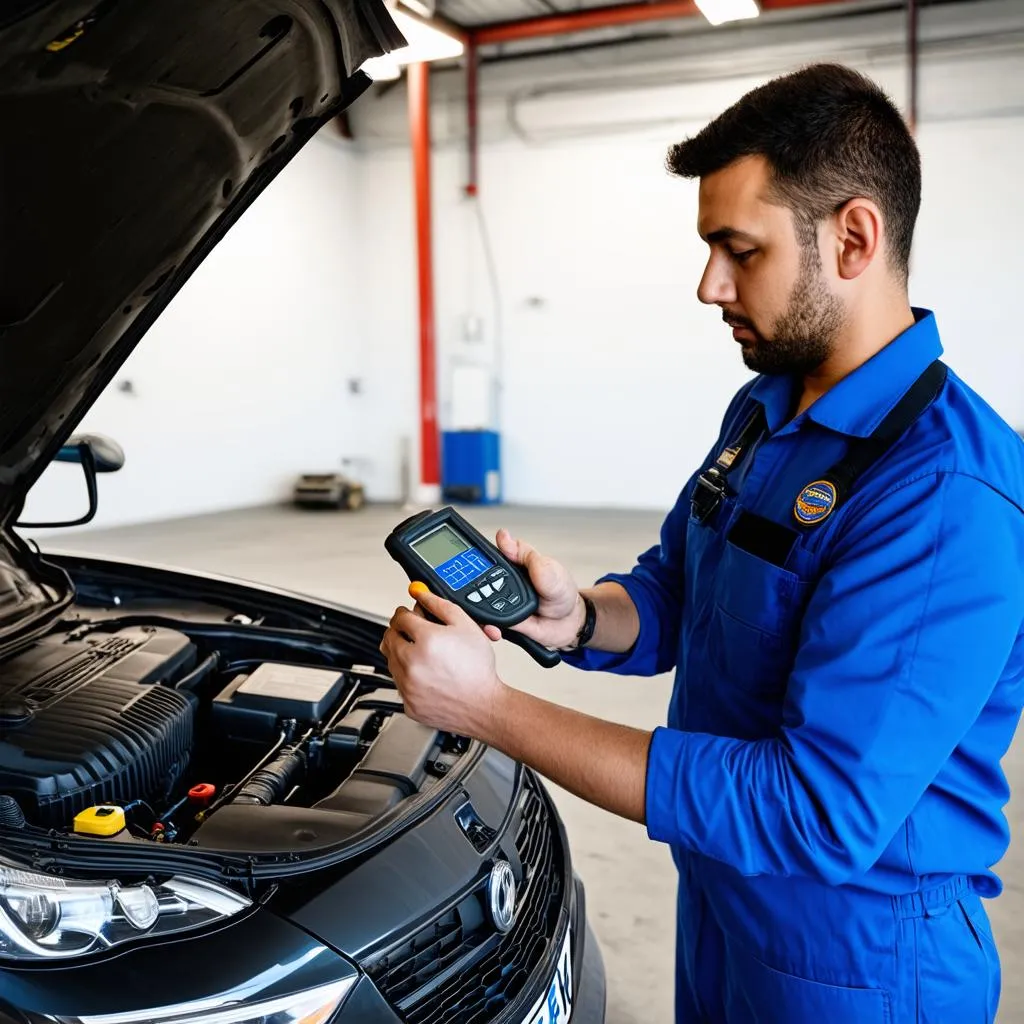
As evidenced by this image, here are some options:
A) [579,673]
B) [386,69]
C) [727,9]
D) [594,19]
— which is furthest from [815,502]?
[594,19]

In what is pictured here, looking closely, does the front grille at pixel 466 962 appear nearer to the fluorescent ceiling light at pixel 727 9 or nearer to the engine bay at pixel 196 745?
the engine bay at pixel 196 745

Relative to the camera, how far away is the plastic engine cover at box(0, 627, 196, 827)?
1234 millimetres

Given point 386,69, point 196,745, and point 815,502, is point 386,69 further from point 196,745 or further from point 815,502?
point 815,502

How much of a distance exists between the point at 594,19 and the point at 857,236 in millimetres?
7631

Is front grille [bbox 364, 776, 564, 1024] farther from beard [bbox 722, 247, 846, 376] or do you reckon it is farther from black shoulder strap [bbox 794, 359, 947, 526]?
beard [bbox 722, 247, 846, 376]

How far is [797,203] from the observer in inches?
37.5

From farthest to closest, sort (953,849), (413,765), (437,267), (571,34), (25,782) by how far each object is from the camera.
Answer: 1. (437,267)
2. (571,34)
3. (413,765)
4. (25,782)
5. (953,849)

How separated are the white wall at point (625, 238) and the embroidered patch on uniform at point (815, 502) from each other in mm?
6979

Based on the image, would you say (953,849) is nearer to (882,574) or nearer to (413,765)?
(882,574)

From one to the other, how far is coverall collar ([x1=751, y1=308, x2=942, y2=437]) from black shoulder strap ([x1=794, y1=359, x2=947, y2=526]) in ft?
0.03

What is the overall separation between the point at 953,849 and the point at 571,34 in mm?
8258

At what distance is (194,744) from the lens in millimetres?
1557

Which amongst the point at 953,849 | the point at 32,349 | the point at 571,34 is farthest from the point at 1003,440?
the point at 571,34

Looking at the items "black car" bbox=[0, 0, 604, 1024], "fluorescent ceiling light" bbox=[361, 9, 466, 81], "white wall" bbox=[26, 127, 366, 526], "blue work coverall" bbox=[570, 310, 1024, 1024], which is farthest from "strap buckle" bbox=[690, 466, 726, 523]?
"fluorescent ceiling light" bbox=[361, 9, 466, 81]
